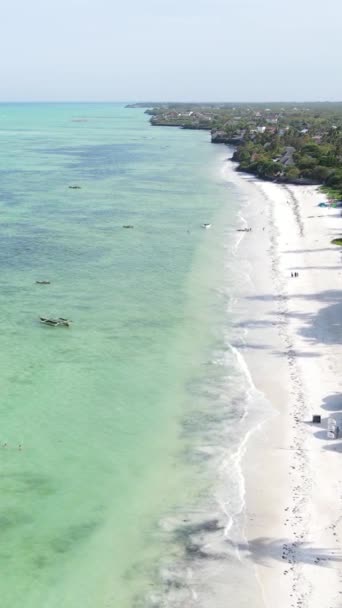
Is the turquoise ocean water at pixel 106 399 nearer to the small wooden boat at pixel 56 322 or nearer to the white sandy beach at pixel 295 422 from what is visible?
→ the small wooden boat at pixel 56 322

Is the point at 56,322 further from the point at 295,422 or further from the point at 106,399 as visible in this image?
the point at 295,422

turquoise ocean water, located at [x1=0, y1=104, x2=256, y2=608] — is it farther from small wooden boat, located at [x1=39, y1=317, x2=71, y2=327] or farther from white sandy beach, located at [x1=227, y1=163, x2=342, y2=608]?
white sandy beach, located at [x1=227, y1=163, x2=342, y2=608]

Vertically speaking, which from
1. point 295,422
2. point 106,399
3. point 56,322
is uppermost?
point 56,322

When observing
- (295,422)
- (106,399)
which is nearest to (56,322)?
(106,399)

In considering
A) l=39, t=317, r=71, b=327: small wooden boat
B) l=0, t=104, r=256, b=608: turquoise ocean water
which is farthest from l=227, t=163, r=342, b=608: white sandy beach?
l=39, t=317, r=71, b=327: small wooden boat

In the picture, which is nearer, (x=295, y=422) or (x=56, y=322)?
(x=295, y=422)
